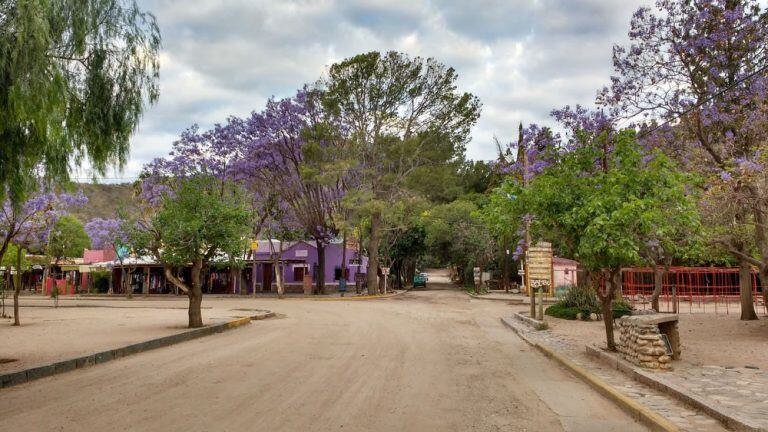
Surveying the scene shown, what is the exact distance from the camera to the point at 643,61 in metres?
15.0

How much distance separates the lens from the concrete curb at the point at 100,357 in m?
8.93

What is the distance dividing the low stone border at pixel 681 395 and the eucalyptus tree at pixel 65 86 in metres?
8.48

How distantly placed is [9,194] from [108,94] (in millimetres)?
2291

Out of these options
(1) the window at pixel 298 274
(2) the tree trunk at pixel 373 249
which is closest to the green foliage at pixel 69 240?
(1) the window at pixel 298 274

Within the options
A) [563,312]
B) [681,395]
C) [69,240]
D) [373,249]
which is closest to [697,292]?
[563,312]

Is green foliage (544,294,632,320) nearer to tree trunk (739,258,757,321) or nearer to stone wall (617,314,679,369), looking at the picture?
tree trunk (739,258,757,321)

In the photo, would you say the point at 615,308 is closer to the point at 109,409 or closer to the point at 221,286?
the point at 109,409

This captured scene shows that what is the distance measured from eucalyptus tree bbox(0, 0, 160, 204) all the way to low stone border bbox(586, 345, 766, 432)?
27.8 feet

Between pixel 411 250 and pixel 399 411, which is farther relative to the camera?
pixel 411 250

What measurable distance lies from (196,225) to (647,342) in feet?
35.9

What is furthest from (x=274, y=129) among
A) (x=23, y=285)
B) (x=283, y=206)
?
(x=23, y=285)

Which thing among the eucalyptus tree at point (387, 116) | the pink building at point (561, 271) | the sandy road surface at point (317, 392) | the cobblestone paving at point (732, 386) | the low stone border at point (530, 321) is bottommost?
the low stone border at point (530, 321)

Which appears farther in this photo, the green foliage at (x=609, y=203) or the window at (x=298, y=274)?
the window at (x=298, y=274)

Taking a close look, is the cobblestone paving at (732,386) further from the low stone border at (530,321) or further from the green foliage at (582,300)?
the green foliage at (582,300)
